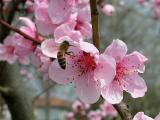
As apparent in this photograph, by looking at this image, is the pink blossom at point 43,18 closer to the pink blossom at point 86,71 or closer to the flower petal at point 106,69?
the pink blossom at point 86,71

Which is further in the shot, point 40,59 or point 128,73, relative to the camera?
point 40,59

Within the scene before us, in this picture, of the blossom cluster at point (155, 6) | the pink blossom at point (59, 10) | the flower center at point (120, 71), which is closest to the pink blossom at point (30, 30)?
the pink blossom at point (59, 10)

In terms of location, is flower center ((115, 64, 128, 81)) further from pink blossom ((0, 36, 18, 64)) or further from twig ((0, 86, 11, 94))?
twig ((0, 86, 11, 94))

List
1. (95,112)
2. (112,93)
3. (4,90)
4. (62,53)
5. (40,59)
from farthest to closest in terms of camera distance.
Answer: (95,112)
(4,90)
(40,59)
(112,93)
(62,53)

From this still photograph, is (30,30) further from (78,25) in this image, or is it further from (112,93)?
(112,93)

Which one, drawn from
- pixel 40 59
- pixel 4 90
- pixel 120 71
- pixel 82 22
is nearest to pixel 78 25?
pixel 82 22

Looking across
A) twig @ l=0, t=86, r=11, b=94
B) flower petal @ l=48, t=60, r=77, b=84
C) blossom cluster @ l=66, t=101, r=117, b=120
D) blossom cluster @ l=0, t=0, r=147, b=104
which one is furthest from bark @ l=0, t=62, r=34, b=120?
blossom cluster @ l=66, t=101, r=117, b=120

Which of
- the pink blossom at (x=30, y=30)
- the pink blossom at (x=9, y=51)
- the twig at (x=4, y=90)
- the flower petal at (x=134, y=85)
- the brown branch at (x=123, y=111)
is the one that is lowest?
the twig at (x=4, y=90)

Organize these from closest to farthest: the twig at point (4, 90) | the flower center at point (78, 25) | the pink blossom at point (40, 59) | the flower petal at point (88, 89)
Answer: the flower petal at point (88, 89)
the flower center at point (78, 25)
the pink blossom at point (40, 59)
the twig at point (4, 90)

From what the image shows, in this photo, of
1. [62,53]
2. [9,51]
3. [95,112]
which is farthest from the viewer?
[95,112]
